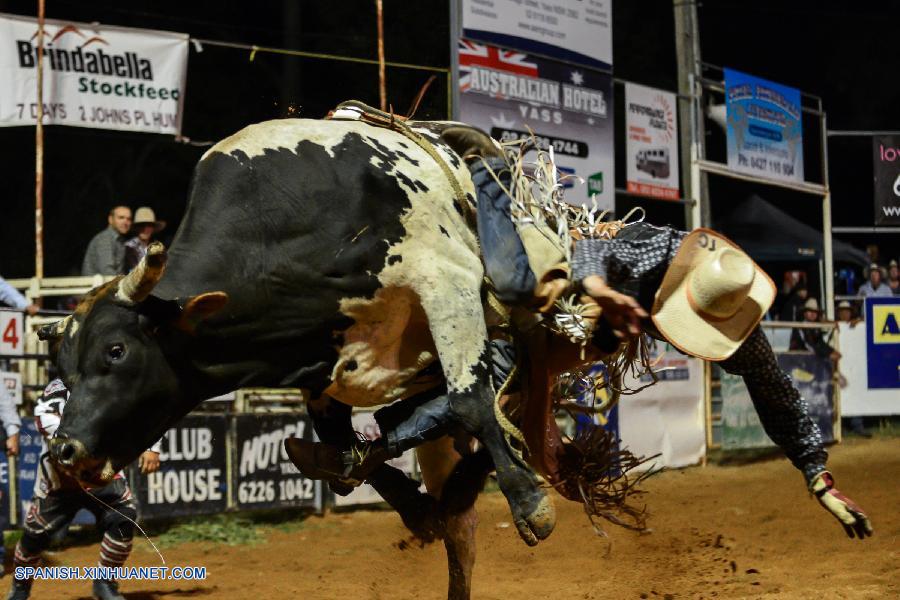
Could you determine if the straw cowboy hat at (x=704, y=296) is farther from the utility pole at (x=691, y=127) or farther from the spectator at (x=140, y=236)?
the utility pole at (x=691, y=127)

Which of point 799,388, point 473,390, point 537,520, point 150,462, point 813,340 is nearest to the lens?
point 537,520

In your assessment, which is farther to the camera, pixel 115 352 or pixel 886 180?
pixel 886 180

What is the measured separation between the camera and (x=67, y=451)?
4.49 m

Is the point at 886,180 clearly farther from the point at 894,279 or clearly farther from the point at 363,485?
the point at 363,485

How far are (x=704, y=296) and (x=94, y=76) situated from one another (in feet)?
22.6

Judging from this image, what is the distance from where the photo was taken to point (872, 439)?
1598cm

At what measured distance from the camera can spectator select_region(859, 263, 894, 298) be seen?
57.1ft

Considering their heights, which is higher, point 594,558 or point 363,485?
point 363,485

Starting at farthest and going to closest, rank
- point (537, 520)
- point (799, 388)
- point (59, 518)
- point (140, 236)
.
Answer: point (799, 388) → point (140, 236) → point (59, 518) → point (537, 520)

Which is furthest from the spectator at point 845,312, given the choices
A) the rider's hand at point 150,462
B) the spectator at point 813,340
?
the rider's hand at point 150,462

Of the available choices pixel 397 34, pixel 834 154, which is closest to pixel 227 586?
pixel 397 34

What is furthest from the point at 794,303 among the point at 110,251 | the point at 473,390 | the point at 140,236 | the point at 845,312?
the point at 473,390

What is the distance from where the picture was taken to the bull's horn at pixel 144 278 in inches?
172

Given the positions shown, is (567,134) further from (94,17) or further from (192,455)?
(94,17)
